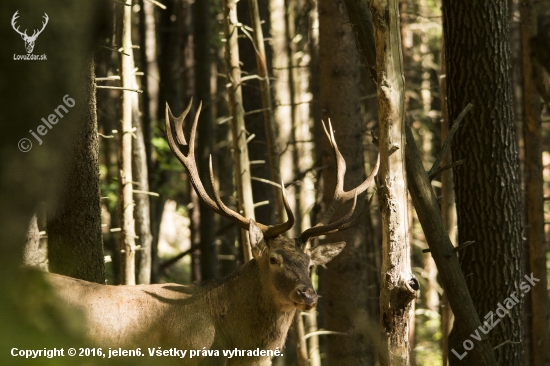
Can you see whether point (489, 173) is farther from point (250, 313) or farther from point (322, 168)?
point (322, 168)

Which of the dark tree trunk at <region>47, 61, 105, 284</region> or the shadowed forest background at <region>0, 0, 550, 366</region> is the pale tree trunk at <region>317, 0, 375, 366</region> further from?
the dark tree trunk at <region>47, 61, 105, 284</region>

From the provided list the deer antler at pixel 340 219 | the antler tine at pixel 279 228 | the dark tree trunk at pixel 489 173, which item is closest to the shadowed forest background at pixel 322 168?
the dark tree trunk at pixel 489 173

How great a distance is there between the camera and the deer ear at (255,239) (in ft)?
19.5

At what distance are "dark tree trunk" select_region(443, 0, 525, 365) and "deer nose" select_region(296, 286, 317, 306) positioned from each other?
1917mm

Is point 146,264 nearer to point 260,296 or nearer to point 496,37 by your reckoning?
point 260,296

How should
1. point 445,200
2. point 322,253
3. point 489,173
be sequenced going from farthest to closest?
point 445,200, point 489,173, point 322,253

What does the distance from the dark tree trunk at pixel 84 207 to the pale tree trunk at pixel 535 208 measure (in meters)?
6.40

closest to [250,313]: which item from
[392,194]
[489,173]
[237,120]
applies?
[392,194]

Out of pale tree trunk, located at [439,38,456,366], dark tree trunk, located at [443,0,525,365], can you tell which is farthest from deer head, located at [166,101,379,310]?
pale tree trunk, located at [439,38,456,366]

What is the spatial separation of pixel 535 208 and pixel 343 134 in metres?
3.11

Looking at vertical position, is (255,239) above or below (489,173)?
below

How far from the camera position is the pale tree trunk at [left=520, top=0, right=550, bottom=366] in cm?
945

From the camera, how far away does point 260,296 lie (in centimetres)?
601

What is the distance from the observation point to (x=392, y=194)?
516 centimetres
